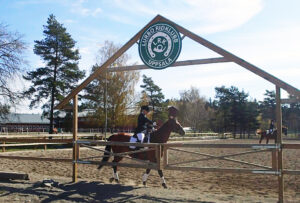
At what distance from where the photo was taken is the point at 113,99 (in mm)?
27719

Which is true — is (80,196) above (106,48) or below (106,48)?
below

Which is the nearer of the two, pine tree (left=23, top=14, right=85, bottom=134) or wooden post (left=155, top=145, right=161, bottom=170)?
wooden post (left=155, top=145, right=161, bottom=170)

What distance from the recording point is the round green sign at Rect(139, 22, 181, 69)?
287 inches

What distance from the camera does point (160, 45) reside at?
7.45 metres

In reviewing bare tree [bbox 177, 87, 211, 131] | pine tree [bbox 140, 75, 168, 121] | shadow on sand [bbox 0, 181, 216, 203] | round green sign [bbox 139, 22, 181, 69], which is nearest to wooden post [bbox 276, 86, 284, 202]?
shadow on sand [bbox 0, 181, 216, 203]

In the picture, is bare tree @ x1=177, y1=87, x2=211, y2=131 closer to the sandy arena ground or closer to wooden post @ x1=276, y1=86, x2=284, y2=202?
the sandy arena ground

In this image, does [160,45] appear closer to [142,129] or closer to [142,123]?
[142,123]

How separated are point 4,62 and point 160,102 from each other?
20.7m

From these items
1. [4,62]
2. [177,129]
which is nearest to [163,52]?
[177,129]

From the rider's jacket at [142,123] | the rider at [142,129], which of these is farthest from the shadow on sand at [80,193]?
the rider's jacket at [142,123]

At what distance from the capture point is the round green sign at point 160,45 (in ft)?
24.0

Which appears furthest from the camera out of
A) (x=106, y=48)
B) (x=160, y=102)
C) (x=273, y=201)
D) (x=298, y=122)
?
(x=298, y=122)

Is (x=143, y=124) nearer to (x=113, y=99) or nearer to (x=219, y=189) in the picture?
(x=219, y=189)

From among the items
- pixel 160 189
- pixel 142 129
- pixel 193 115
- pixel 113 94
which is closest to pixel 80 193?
pixel 160 189
